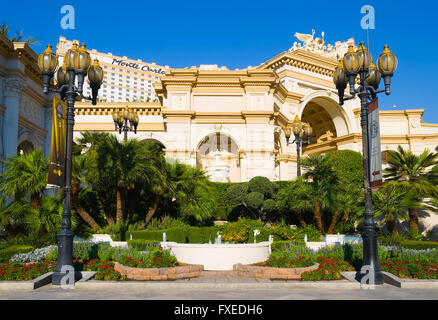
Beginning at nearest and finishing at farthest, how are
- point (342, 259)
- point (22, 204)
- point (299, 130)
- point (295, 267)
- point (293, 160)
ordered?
point (295, 267), point (342, 259), point (22, 204), point (299, 130), point (293, 160)

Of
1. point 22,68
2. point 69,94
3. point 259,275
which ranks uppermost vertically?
point 22,68

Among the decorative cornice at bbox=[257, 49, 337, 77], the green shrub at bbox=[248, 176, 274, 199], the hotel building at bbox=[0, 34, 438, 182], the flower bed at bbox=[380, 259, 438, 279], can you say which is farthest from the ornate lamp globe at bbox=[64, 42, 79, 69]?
the decorative cornice at bbox=[257, 49, 337, 77]

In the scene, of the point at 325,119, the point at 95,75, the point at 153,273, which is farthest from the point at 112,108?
the point at 153,273

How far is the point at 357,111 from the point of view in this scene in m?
45.6

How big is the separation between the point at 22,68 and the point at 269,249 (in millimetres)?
22770

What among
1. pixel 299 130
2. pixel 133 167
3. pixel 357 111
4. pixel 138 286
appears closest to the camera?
pixel 138 286

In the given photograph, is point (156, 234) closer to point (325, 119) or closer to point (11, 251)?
point (11, 251)

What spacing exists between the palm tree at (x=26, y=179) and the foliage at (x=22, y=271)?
5010 mm

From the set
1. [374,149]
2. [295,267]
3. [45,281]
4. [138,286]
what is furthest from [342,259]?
[45,281]

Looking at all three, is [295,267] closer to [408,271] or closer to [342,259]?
[342,259]

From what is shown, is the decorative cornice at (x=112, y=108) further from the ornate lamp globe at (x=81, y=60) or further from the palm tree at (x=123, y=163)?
the ornate lamp globe at (x=81, y=60)

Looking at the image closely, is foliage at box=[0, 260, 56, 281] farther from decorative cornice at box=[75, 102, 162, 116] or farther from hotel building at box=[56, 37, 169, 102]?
hotel building at box=[56, 37, 169, 102]

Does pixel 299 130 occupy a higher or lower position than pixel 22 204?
higher

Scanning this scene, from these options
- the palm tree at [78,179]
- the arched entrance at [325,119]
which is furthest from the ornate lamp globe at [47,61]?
the arched entrance at [325,119]
